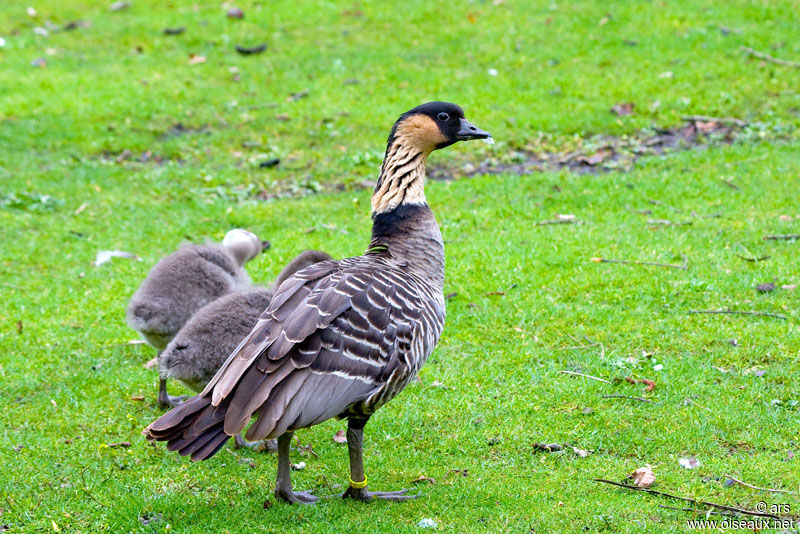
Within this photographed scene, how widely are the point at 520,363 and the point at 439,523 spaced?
2.62m

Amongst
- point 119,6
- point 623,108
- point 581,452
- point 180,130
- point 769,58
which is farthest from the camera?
point 119,6

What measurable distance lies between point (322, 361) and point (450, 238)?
19.2 ft

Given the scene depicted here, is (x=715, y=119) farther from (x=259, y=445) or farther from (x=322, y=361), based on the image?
(x=322, y=361)

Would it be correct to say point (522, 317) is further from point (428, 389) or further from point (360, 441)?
point (360, 441)

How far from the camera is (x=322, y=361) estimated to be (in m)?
5.30

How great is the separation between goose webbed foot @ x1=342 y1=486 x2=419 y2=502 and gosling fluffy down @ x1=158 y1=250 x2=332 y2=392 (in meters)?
1.38

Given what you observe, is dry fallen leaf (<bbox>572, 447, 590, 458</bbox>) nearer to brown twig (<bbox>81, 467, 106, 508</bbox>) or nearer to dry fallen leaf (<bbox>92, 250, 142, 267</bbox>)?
brown twig (<bbox>81, 467, 106, 508</bbox>)

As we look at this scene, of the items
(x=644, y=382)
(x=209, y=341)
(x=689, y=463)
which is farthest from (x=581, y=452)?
(x=209, y=341)

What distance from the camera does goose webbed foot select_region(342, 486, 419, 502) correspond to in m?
5.84

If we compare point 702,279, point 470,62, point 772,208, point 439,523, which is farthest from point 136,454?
point 470,62

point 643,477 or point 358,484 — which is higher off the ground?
point 358,484

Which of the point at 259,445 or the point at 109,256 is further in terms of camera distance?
the point at 109,256

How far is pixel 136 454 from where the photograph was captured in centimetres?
654

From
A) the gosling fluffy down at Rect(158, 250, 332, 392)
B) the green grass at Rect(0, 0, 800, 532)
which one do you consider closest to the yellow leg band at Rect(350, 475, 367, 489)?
the green grass at Rect(0, 0, 800, 532)
